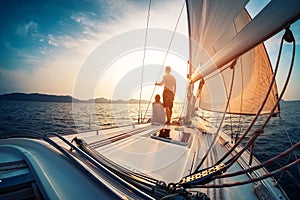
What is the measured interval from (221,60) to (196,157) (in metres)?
0.82

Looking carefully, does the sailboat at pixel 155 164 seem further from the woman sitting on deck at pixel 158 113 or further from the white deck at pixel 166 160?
the woman sitting on deck at pixel 158 113

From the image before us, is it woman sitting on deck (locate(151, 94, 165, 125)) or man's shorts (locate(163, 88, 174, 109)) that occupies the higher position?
man's shorts (locate(163, 88, 174, 109))

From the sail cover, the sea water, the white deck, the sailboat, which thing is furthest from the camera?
the sea water

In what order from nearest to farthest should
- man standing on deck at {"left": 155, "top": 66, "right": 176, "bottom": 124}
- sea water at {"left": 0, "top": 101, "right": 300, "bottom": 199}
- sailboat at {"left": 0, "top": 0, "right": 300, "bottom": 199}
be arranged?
sailboat at {"left": 0, "top": 0, "right": 300, "bottom": 199}
sea water at {"left": 0, "top": 101, "right": 300, "bottom": 199}
man standing on deck at {"left": 155, "top": 66, "right": 176, "bottom": 124}

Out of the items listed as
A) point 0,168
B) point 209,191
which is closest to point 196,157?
point 209,191

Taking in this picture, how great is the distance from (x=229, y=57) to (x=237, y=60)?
65 centimetres

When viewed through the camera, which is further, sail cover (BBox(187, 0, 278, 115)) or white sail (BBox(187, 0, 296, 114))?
sail cover (BBox(187, 0, 278, 115))

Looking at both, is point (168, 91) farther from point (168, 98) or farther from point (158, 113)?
point (158, 113)

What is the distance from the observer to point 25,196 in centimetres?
52

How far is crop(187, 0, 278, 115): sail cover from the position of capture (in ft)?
4.16

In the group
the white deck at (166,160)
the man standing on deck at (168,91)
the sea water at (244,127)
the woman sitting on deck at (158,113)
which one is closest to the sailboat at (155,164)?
the white deck at (166,160)

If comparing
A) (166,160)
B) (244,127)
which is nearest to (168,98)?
(166,160)

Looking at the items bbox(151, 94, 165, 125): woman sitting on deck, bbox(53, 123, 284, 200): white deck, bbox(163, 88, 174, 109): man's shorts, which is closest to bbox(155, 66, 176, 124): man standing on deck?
bbox(163, 88, 174, 109): man's shorts

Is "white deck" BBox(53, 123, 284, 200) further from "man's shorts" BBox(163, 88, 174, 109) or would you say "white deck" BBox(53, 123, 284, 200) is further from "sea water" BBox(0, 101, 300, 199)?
"man's shorts" BBox(163, 88, 174, 109)
